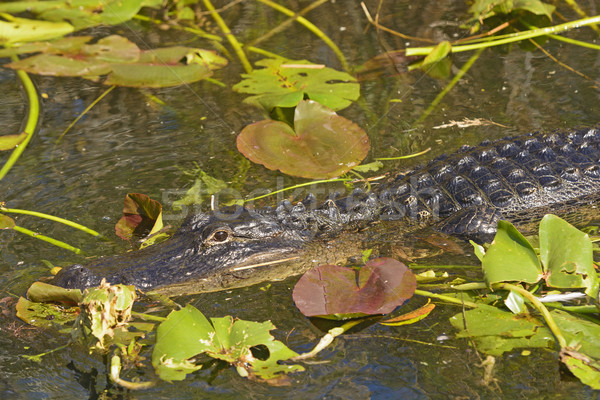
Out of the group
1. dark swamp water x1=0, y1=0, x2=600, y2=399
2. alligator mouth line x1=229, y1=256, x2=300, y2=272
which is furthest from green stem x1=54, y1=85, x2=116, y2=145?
alligator mouth line x1=229, y1=256, x2=300, y2=272

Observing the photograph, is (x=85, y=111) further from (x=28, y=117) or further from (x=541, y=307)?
(x=541, y=307)

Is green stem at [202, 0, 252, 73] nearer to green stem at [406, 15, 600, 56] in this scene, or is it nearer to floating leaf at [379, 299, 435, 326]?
green stem at [406, 15, 600, 56]

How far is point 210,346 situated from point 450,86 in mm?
3702

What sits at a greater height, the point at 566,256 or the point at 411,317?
the point at 566,256

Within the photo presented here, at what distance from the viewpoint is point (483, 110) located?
5.32 m

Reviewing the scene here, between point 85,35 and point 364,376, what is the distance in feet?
17.3

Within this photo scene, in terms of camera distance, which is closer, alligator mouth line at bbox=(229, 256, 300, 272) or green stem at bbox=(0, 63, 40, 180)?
alligator mouth line at bbox=(229, 256, 300, 272)

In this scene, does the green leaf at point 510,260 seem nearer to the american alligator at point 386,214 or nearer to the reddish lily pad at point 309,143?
the american alligator at point 386,214

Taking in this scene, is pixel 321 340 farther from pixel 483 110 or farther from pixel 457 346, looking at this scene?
pixel 483 110

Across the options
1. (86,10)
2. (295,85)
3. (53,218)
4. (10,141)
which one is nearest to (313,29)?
(295,85)

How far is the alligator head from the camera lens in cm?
352

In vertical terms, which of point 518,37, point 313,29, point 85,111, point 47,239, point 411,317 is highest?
point 518,37

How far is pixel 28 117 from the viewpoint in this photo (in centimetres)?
545

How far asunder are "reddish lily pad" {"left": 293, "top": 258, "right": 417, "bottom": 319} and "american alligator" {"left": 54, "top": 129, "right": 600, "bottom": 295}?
1.60ft
